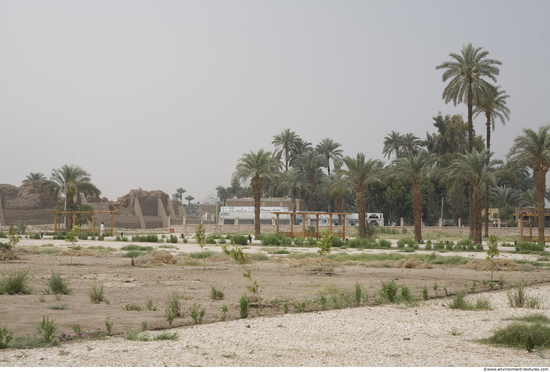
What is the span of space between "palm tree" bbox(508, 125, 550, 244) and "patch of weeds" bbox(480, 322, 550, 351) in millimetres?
30980

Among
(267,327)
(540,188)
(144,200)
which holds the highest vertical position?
(144,200)

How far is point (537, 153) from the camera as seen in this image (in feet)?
119

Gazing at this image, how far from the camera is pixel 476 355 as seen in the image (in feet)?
23.8

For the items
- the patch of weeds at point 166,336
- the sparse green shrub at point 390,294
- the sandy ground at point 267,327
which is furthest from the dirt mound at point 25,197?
the patch of weeds at point 166,336

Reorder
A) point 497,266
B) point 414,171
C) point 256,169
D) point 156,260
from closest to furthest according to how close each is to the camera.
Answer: point 497,266, point 156,260, point 414,171, point 256,169

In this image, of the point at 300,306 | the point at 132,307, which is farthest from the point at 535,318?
the point at 132,307

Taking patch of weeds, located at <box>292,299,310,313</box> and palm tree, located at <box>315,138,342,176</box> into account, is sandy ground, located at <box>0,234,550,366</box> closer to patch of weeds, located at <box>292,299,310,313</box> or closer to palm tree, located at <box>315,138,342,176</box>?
patch of weeds, located at <box>292,299,310,313</box>

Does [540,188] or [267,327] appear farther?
[540,188]

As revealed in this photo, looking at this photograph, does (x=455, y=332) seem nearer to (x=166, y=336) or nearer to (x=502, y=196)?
(x=166, y=336)

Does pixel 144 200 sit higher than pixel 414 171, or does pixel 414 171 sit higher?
pixel 414 171

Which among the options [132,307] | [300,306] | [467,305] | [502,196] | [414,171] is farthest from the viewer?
[502,196]

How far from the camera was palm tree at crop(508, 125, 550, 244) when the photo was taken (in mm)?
35812

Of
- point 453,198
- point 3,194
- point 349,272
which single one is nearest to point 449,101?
point 453,198

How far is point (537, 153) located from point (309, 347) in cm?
3320
